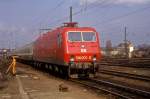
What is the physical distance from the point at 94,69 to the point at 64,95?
8590 millimetres

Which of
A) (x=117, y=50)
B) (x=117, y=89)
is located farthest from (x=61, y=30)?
(x=117, y=50)

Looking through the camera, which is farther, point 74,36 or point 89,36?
point 89,36

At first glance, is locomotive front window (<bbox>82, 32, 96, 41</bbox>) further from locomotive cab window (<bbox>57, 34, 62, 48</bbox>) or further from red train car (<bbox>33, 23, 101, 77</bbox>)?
locomotive cab window (<bbox>57, 34, 62, 48</bbox>)

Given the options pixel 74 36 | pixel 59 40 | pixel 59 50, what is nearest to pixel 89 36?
pixel 74 36

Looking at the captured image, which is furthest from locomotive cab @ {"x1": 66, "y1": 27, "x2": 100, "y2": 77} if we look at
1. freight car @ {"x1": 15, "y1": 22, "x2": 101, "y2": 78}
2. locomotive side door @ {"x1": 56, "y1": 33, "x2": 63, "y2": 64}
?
locomotive side door @ {"x1": 56, "y1": 33, "x2": 63, "y2": 64}

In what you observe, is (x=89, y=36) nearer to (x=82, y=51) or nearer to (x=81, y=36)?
(x=81, y=36)

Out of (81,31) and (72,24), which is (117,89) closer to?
(81,31)

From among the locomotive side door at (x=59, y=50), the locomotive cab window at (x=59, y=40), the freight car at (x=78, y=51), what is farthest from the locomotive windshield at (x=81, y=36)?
the locomotive cab window at (x=59, y=40)

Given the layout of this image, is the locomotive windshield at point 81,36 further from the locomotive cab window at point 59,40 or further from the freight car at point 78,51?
the locomotive cab window at point 59,40

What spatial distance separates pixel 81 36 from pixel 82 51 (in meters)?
1.27

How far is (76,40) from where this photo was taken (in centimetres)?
2444

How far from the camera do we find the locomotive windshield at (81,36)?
24.5 metres

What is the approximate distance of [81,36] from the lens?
2472cm

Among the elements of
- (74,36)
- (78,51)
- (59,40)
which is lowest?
(78,51)
